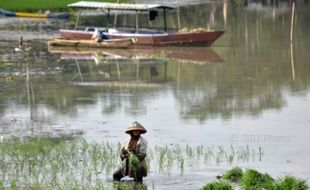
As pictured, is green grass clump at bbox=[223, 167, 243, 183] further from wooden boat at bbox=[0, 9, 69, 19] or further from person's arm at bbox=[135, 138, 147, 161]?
wooden boat at bbox=[0, 9, 69, 19]

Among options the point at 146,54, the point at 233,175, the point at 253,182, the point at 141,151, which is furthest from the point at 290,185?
the point at 146,54

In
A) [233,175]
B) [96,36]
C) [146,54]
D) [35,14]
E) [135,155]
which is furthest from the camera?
[35,14]

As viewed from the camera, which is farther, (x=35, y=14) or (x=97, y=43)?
(x=35, y=14)

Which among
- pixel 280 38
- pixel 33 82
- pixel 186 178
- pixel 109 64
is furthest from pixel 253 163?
pixel 280 38

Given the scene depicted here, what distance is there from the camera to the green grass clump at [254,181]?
1207 cm

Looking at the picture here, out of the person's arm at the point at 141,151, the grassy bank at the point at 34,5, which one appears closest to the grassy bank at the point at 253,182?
the person's arm at the point at 141,151

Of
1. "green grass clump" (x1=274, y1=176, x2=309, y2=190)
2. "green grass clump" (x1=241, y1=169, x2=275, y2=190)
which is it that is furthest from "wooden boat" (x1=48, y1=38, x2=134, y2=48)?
"green grass clump" (x1=274, y1=176, x2=309, y2=190)

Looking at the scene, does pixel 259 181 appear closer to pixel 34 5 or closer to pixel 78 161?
pixel 78 161

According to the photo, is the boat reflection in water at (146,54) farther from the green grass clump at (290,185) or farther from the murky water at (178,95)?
the green grass clump at (290,185)

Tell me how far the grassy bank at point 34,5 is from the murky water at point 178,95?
11.1 meters

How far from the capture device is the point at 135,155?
1279 cm

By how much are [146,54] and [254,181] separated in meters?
19.0

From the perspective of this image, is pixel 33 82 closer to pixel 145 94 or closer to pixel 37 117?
pixel 145 94

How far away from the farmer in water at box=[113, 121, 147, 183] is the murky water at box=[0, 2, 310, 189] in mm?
393
